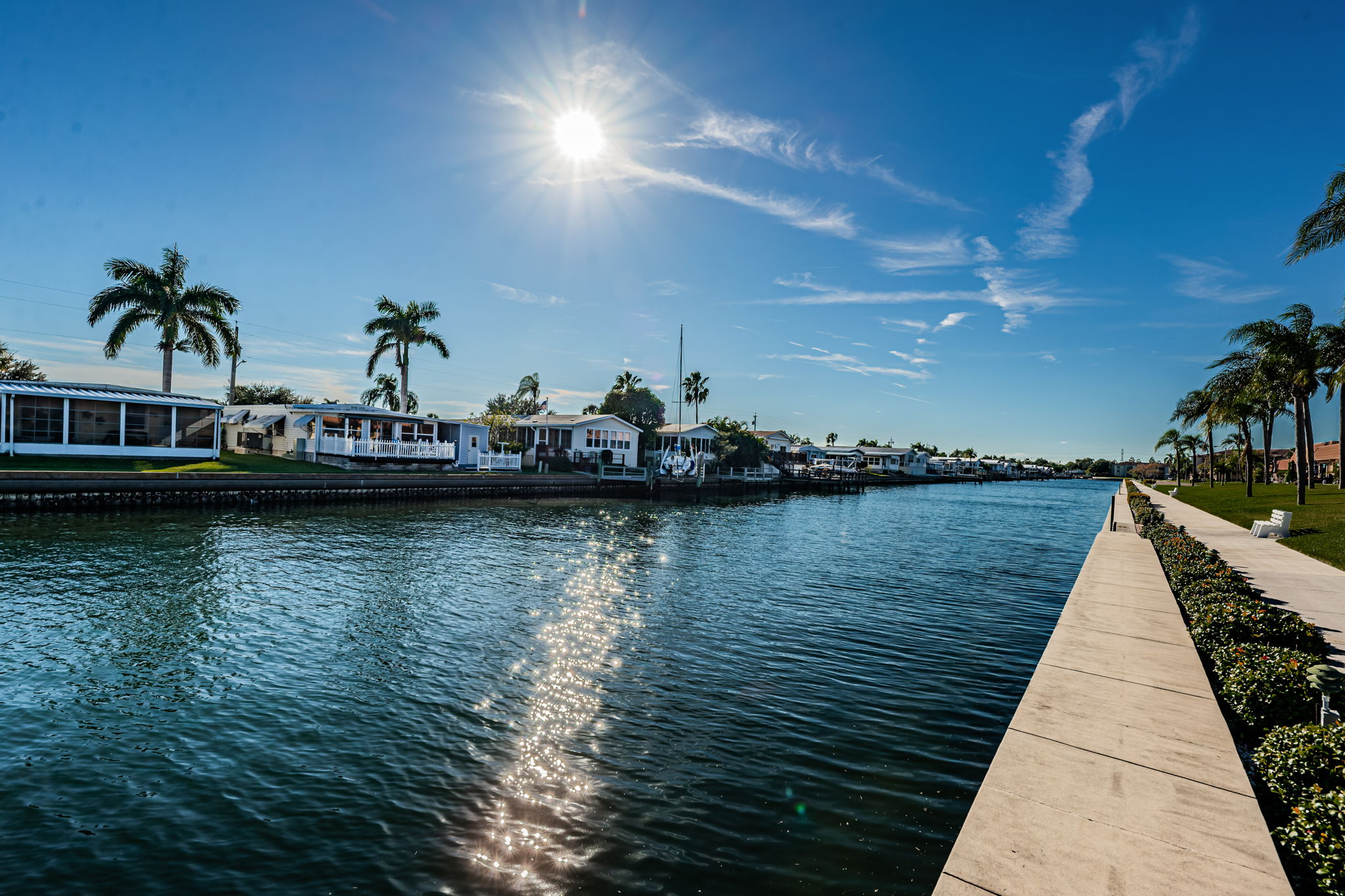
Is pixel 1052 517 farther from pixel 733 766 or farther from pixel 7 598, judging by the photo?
pixel 7 598

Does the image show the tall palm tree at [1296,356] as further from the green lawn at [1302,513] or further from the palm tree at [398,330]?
the palm tree at [398,330]

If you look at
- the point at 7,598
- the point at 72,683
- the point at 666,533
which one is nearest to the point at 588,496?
the point at 666,533

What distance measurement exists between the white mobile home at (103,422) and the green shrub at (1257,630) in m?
45.1

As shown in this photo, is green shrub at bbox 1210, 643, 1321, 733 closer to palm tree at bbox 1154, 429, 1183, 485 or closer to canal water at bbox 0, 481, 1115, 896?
canal water at bbox 0, 481, 1115, 896

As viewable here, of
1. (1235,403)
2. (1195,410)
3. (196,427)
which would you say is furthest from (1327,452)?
(196,427)

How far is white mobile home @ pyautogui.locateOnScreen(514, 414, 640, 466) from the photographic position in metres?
56.4

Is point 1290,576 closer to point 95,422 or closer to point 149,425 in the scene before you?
point 149,425

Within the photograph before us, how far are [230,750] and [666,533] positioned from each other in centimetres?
2270

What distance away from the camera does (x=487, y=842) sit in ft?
19.3

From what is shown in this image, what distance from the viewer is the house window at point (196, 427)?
37.6 metres

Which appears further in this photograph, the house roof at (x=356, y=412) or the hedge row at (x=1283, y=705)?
the house roof at (x=356, y=412)

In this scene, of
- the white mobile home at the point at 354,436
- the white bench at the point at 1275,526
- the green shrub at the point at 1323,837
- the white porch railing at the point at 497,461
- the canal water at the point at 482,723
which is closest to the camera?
the green shrub at the point at 1323,837

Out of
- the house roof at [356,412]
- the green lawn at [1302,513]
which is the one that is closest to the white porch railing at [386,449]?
the house roof at [356,412]

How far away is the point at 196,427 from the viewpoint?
126 ft
